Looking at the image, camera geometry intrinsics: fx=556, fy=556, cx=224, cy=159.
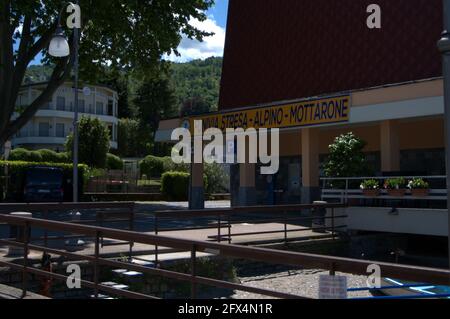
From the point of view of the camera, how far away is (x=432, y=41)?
62.5ft

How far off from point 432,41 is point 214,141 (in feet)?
33.6

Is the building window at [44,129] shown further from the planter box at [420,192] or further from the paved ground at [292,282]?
the planter box at [420,192]

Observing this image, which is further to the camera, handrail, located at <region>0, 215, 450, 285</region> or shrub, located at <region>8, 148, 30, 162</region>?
shrub, located at <region>8, 148, 30, 162</region>

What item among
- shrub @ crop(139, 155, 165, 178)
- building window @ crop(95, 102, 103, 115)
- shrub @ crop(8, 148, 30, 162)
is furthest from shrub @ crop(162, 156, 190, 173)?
building window @ crop(95, 102, 103, 115)

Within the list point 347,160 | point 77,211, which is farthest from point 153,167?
point 77,211

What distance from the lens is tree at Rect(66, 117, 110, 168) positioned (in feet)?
143

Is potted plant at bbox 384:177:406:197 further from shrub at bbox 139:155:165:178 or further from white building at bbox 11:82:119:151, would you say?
white building at bbox 11:82:119:151

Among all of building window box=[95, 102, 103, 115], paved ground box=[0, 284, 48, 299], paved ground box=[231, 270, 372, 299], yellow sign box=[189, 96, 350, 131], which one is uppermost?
building window box=[95, 102, 103, 115]

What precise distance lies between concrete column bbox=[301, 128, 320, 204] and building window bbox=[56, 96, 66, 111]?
49.1 metres

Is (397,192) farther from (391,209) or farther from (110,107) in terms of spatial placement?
(110,107)

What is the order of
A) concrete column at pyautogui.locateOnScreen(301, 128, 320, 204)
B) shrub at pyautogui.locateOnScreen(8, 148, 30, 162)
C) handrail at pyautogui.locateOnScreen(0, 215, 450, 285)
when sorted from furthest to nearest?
1. shrub at pyautogui.locateOnScreen(8, 148, 30, 162)
2. concrete column at pyautogui.locateOnScreen(301, 128, 320, 204)
3. handrail at pyautogui.locateOnScreen(0, 215, 450, 285)

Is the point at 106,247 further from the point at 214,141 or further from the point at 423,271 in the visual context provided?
the point at 214,141

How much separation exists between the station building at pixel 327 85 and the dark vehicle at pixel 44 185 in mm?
5750

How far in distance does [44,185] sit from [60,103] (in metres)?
43.7
